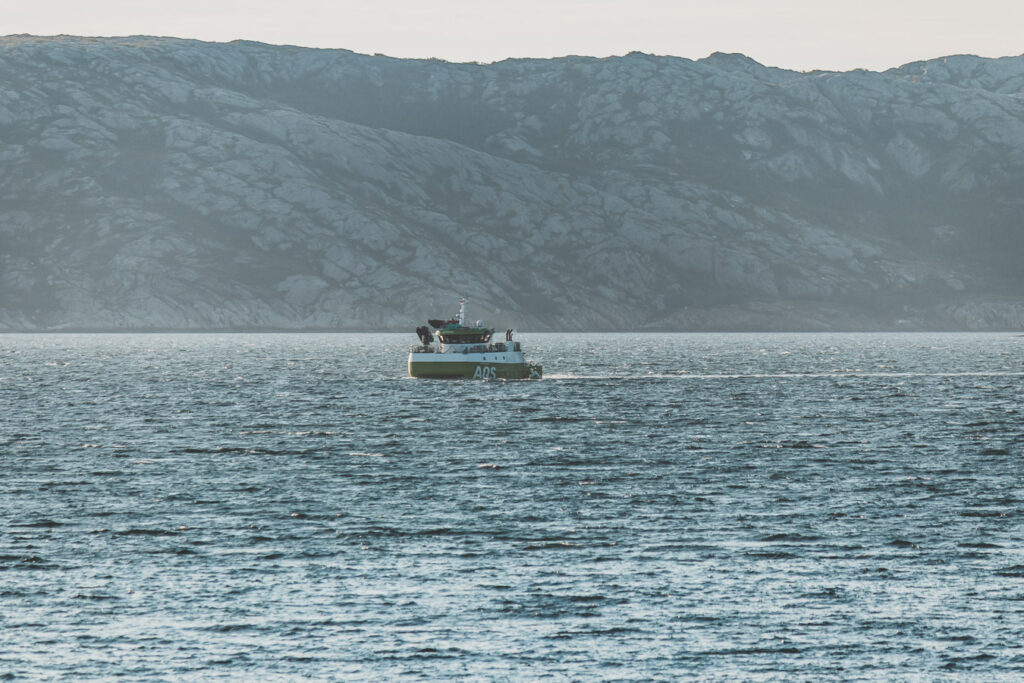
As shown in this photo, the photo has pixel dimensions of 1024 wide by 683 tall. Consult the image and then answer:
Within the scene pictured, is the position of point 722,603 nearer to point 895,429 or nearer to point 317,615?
point 317,615

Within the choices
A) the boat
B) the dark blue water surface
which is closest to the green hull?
the boat

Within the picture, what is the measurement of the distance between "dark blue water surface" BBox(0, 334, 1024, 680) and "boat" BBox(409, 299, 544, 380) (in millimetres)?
62788

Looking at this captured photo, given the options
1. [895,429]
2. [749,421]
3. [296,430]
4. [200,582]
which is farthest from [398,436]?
[200,582]

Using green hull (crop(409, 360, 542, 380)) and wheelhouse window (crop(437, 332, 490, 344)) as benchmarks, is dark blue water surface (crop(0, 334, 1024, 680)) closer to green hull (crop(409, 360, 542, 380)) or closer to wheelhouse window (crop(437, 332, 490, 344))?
green hull (crop(409, 360, 542, 380))

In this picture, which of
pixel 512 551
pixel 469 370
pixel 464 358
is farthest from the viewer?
pixel 469 370

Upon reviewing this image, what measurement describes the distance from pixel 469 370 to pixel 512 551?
117 meters

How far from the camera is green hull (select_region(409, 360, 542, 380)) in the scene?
163125 mm

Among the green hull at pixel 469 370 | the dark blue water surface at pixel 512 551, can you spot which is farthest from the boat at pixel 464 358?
the dark blue water surface at pixel 512 551

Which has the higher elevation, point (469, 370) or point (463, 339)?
point (463, 339)

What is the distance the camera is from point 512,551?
4569 cm

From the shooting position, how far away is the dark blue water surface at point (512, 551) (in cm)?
3198

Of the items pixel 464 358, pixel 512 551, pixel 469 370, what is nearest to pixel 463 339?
pixel 464 358

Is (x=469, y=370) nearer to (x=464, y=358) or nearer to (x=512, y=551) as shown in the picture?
(x=464, y=358)

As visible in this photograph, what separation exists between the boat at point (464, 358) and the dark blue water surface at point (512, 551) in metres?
62.8
